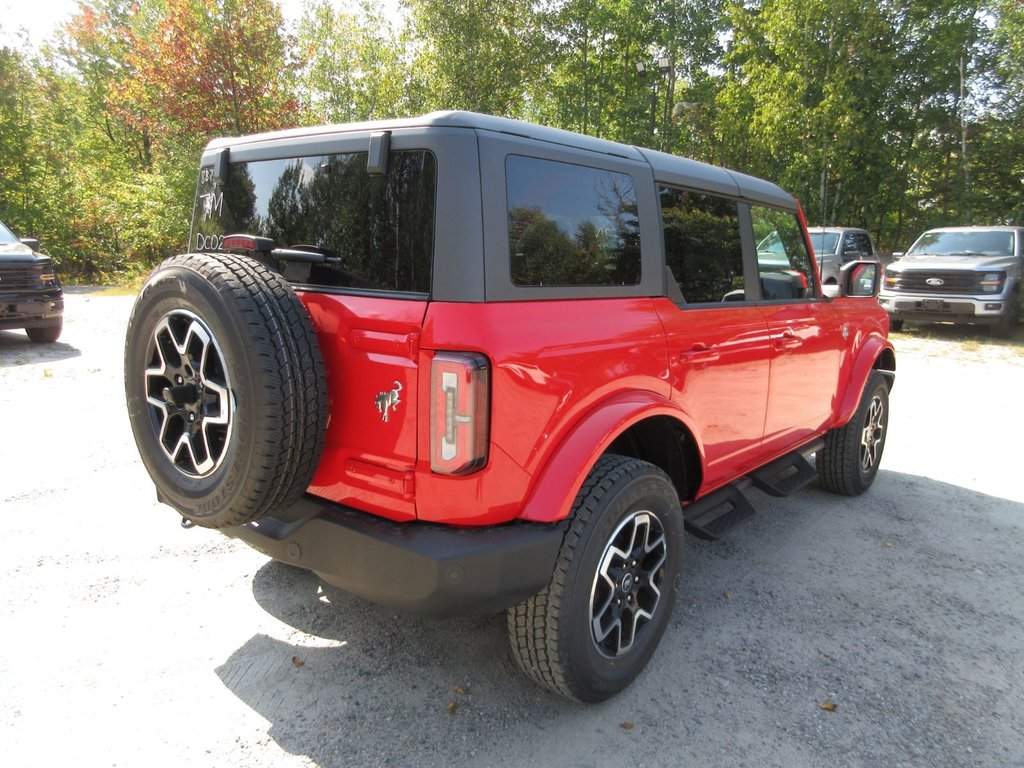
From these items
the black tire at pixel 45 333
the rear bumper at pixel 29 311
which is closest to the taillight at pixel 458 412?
the rear bumper at pixel 29 311

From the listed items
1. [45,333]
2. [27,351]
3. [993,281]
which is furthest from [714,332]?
[993,281]

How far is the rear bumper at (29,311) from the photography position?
877 cm

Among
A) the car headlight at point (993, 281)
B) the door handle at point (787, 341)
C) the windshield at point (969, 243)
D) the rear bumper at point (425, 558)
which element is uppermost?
the windshield at point (969, 243)

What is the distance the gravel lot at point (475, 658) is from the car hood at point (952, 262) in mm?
9388

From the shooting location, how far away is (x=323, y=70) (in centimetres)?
2614

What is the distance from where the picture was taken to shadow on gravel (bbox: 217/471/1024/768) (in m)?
2.25

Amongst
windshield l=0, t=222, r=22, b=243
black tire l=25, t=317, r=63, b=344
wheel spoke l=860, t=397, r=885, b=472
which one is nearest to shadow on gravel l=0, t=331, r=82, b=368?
black tire l=25, t=317, r=63, b=344

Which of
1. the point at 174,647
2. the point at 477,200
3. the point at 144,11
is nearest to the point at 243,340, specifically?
the point at 477,200

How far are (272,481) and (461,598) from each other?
0.68 metres

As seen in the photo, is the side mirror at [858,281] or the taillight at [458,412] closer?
the taillight at [458,412]

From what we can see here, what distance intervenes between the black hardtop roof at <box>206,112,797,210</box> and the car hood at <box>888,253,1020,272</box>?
10.3 meters

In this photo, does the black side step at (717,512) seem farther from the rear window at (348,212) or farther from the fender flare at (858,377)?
the rear window at (348,212)

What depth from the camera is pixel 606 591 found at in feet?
8.02

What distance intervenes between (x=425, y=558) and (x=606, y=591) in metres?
0.83
